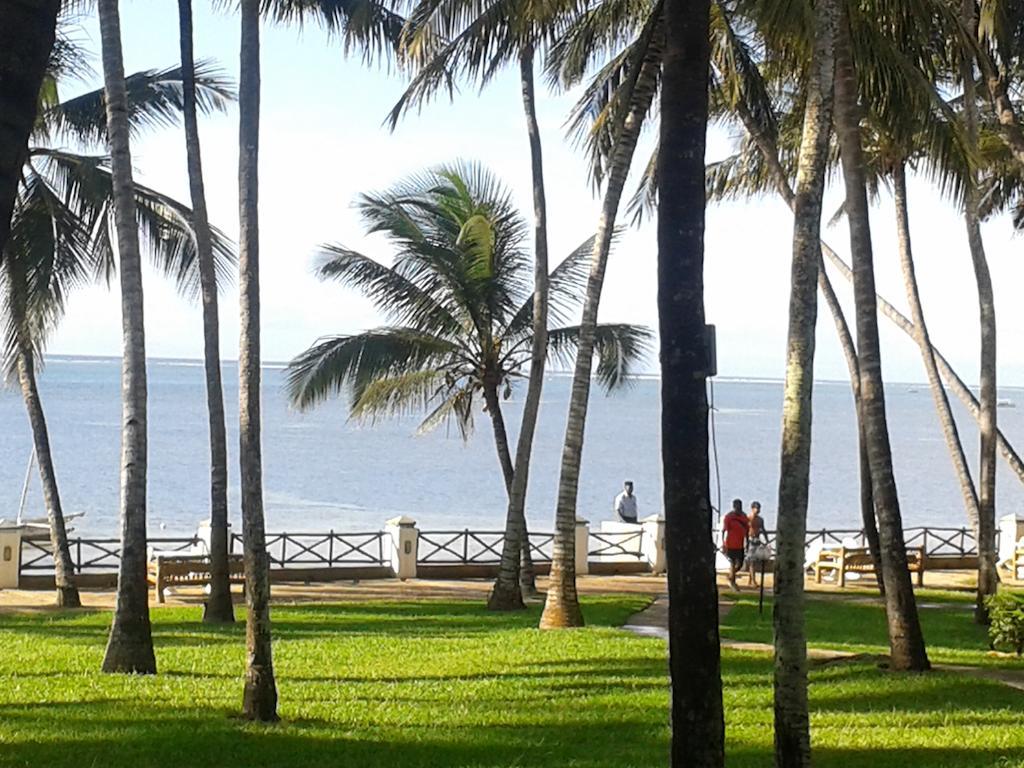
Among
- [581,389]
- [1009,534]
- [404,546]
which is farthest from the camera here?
[1009,534]

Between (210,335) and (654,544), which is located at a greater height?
(210,335)

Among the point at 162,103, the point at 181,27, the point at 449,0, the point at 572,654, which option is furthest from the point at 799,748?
the point at 162,103

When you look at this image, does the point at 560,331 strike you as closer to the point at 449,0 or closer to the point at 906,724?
the point at 449,0

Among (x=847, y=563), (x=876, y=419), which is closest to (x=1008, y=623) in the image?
(x=876, y=419)

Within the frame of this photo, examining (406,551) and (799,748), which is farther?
(406,551)

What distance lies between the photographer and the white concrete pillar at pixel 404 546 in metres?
25.8

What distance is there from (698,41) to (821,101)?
185cm

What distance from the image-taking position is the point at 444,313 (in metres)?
25.6

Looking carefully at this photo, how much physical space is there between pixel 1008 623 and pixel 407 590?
12.3 m

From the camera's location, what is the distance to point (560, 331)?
2609 centimetres

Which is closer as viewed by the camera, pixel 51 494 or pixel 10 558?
pixel 51 494

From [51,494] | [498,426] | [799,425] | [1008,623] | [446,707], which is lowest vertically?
[446,707]

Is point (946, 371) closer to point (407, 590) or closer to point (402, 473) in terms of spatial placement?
point (407, 590)

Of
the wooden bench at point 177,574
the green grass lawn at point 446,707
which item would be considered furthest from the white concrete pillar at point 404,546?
the green grass lawn at point 446,707
